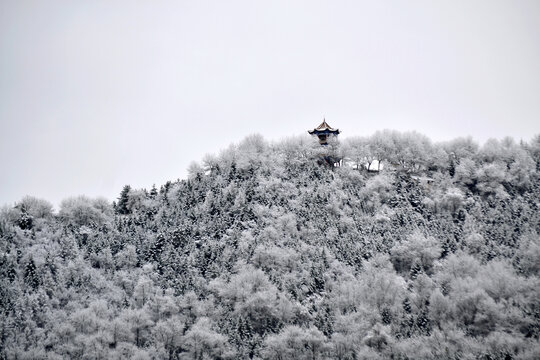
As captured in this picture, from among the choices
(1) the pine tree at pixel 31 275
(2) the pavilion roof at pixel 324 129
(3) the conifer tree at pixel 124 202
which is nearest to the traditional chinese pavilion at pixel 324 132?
(2) the pavilion roof at pixel 324 129

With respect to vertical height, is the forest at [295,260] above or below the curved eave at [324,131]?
below

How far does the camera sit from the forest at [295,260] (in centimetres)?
7700

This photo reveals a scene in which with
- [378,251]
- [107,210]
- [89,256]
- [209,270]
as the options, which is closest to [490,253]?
[378,251]

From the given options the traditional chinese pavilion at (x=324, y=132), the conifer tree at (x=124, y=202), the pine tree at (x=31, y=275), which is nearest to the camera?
the pine tree at (x=31, y=275)

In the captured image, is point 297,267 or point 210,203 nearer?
point 297,267

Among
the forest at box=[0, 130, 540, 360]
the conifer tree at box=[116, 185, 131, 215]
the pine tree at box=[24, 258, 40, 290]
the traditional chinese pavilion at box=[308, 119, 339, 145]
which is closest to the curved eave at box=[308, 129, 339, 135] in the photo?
the traditional chinese pavilion at box=[308, 119, 339, 145]

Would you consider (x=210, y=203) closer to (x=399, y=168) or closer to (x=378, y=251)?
(x=378, y=251)

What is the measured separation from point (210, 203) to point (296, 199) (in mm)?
16057

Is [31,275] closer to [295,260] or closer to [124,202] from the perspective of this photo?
[124,202]

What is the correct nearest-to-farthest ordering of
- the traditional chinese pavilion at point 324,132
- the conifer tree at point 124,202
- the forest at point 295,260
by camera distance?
the forest at point 295,260 < the conifer tree at point 124,202 < the traditional chinese pavilion at point 324,132

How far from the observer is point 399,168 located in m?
116

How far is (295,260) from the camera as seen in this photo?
9238 cm

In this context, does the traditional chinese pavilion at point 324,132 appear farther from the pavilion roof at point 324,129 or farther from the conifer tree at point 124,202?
the conifer tree at point 124,202

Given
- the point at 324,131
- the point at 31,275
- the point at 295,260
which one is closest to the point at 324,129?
the point at 324,131
